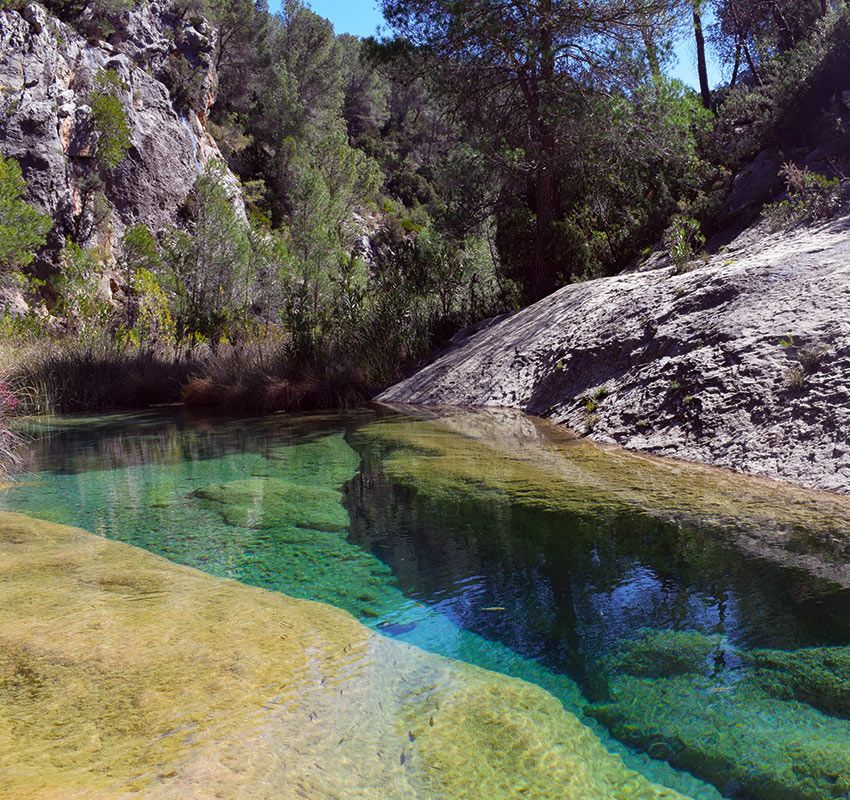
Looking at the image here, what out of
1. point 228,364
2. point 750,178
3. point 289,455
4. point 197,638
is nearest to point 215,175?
point 228,364

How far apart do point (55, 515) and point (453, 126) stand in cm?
1186

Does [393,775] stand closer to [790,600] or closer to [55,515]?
[790,600]

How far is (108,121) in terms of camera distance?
2572cm

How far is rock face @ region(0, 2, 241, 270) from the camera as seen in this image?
76.7 feet

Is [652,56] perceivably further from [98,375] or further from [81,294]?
[81,294]

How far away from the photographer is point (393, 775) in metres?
1.61

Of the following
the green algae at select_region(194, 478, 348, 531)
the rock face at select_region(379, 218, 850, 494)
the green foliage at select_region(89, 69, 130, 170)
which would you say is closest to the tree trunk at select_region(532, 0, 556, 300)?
the rock face at select_region(379, 218, 850, 494)

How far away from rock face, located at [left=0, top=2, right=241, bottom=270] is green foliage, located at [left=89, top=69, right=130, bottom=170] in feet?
1.18

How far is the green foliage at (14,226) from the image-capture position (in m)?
17.7

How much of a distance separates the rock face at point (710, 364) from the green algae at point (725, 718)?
2328mm

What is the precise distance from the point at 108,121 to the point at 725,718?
94.6 ft

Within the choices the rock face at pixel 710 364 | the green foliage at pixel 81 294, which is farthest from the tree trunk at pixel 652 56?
the green foliage at pixel 81 294

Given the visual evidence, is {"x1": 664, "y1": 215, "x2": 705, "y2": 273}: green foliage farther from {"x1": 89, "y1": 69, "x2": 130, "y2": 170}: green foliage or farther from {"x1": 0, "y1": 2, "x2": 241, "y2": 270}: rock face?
{"x1": 89, "y1": 69, "x2": 130, "y2": 170}: green foliage

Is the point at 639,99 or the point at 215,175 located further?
the point at 215,175
